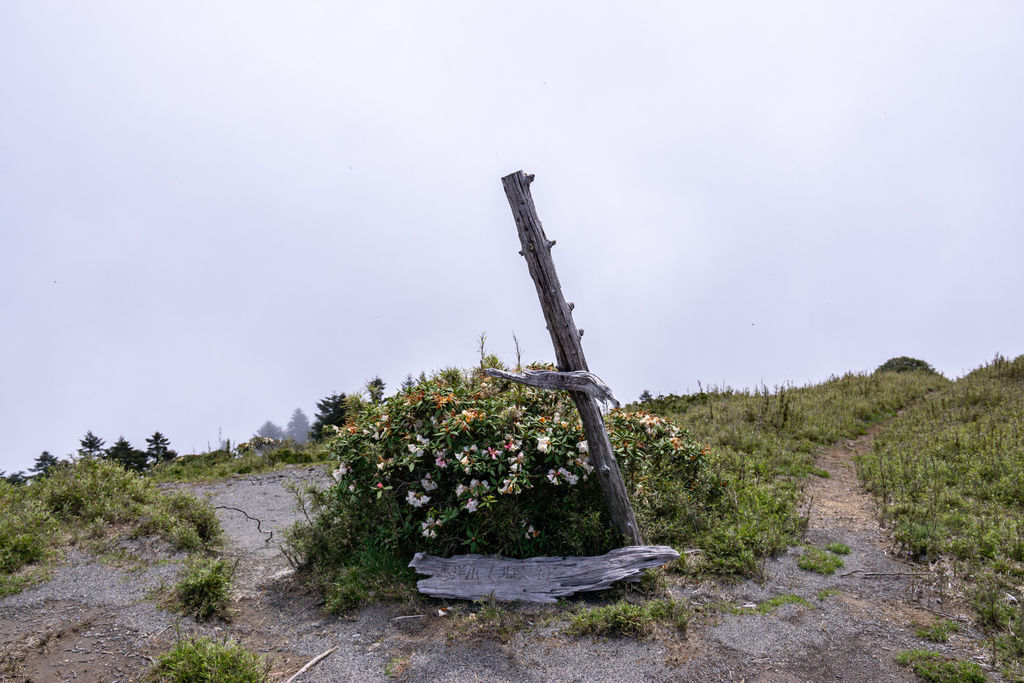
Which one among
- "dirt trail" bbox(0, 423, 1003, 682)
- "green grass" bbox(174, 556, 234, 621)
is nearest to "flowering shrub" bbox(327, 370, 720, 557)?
"dirt trail" bbox(0, 423, 1003, 682)

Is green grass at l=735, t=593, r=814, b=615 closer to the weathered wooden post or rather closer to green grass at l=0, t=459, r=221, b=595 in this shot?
the weathered wooden post

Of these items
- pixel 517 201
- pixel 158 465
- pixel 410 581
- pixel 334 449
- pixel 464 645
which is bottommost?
pixel 464 645

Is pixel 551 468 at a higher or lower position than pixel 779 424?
higher

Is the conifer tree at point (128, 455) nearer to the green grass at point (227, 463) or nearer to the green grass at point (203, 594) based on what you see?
the green grass at point (227, 463)

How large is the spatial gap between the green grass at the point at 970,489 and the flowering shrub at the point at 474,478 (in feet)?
8.85

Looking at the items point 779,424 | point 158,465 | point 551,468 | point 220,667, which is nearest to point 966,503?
point 779,424

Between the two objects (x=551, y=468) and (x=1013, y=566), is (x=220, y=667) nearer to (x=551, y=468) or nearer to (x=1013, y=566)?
(x=551, y=468)

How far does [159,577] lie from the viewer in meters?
5.93

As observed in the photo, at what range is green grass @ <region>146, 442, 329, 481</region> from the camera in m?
12.0

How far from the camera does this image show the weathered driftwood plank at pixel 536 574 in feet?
16.9

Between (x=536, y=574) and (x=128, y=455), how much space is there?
12119 mm

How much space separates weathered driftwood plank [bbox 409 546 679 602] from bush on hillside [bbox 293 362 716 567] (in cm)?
18

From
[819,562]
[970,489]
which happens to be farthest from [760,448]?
[819,562]

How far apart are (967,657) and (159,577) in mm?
7374
